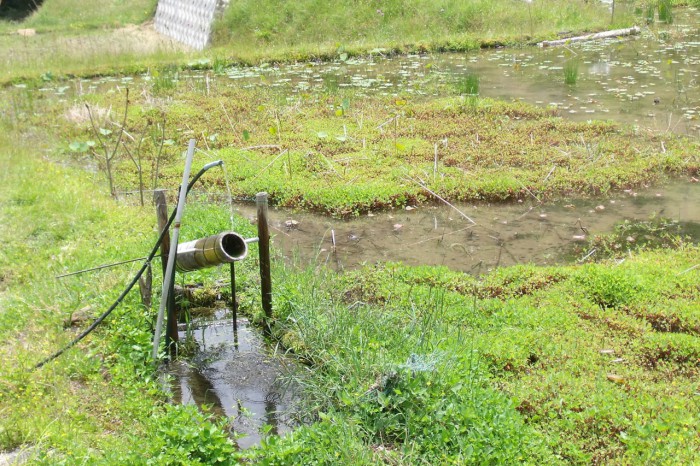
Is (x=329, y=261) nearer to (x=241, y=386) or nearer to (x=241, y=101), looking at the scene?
(x=241, y=386)

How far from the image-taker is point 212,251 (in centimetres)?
417

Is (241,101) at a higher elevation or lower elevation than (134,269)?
higher

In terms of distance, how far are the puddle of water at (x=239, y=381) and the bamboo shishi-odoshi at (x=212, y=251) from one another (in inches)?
24.7

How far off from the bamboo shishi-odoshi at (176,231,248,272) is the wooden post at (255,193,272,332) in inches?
7.1

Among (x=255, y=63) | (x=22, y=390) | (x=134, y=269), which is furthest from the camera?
(x=255, y=63)

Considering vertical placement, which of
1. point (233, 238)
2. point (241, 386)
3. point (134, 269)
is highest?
point (233, 238)

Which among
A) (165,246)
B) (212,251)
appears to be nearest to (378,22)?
(165,246)

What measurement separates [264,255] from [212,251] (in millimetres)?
530

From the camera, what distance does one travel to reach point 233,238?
4332 mm

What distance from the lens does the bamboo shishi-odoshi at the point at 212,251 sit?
4.14 meters

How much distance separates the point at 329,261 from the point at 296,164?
7.68 feet

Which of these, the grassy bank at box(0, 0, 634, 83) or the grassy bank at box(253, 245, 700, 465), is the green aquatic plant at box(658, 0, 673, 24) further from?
the grassy bank at box(253, 245, 700, 465)

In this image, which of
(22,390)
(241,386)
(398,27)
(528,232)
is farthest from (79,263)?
(398,27)

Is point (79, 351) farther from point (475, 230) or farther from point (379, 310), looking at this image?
point (475, 230)
